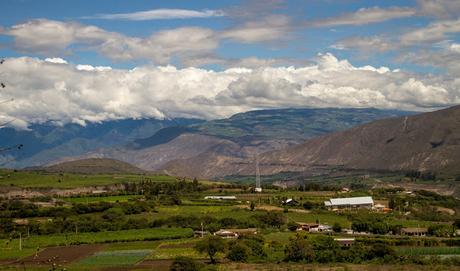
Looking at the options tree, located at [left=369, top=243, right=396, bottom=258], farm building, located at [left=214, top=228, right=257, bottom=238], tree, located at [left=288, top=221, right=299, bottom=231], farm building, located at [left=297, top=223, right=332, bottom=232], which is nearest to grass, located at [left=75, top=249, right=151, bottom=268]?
farm building, located at [left=214, top=228, right=257, bottom=238]

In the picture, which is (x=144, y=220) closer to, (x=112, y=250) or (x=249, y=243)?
(x=112, y=250)

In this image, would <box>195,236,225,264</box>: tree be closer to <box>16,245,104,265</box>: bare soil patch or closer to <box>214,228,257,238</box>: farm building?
<box>16,245,104,265</box>: bare soil patch

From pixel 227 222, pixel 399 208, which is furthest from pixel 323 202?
pixel 227 222

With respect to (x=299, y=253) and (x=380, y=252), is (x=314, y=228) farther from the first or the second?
(x=299, y=253)

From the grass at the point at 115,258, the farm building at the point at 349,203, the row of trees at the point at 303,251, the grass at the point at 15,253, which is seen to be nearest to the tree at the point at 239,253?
the row of trees at the point at 303,251

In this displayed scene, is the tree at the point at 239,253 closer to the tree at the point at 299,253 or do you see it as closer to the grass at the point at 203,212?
the tree at the point at 299,253

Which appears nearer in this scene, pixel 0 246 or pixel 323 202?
pixel 0 246

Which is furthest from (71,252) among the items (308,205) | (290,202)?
(290,202)
